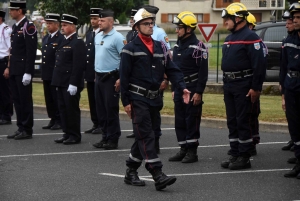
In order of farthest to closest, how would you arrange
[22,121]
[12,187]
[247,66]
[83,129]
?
[83,129], [22,121], [247,66], [12,187]

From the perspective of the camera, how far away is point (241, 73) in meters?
10.6

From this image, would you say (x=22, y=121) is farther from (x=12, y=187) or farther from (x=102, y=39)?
(x=12, y=187)

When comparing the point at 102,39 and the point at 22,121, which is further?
the point at 22,121

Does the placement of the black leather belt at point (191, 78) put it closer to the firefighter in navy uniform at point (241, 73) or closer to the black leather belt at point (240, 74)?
the firefighter in navy uniform at point (241, 73)

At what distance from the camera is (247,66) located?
34.7 feet

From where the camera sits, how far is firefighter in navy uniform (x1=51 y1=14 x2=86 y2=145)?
42.8 feet

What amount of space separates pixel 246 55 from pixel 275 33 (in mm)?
10495

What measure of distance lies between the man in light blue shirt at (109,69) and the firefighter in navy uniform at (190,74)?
1.43 metres

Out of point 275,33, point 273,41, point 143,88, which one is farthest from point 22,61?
point 275,33

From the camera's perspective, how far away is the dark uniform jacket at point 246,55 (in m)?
10.4

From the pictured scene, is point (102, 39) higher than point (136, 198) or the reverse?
higher

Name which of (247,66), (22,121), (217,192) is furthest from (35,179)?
→ (22,121)

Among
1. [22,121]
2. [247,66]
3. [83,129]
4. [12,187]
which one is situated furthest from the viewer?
[83,129]

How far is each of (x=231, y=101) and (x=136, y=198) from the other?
2.34 m
